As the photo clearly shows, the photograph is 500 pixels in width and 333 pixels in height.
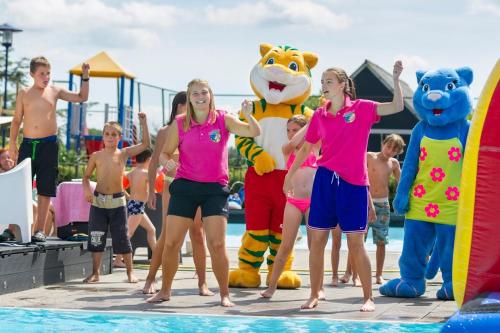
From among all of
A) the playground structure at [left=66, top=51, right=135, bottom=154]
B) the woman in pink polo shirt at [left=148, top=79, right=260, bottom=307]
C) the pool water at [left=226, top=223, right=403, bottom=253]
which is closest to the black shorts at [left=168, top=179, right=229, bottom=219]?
the woman in pink polo shirt at [left=148, top=79, right=260, bottom=307]

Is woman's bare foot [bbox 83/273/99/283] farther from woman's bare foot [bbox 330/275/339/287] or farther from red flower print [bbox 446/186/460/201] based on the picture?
red flower print [bbox 446/186/460/201]

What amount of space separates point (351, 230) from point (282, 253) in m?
1.04

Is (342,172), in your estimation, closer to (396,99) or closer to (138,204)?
(396,99)

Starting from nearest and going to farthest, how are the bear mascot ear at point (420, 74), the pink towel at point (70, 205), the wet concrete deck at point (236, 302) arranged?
the wet concrete deck at point (236, 302) < the bear mascot ear at point (420, 74) < the pink towel at point (70, 205)

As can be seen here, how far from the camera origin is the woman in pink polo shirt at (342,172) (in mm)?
7480

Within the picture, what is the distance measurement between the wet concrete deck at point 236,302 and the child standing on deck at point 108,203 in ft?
1.03

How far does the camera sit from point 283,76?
938 centimetres

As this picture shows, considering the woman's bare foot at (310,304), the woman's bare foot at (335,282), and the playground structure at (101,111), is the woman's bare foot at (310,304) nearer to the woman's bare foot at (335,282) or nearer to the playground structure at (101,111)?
the woman's bare foot at (335,282)

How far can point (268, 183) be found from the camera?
9117 millimetres

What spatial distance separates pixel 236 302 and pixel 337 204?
1246mm

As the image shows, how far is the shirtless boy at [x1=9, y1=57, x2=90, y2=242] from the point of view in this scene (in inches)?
370

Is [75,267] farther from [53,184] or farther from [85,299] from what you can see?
[85,299]

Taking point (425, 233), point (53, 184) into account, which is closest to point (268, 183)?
point (425, 233)

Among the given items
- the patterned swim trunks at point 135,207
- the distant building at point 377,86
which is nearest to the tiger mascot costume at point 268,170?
the patterned swim trunks at point 135,207
